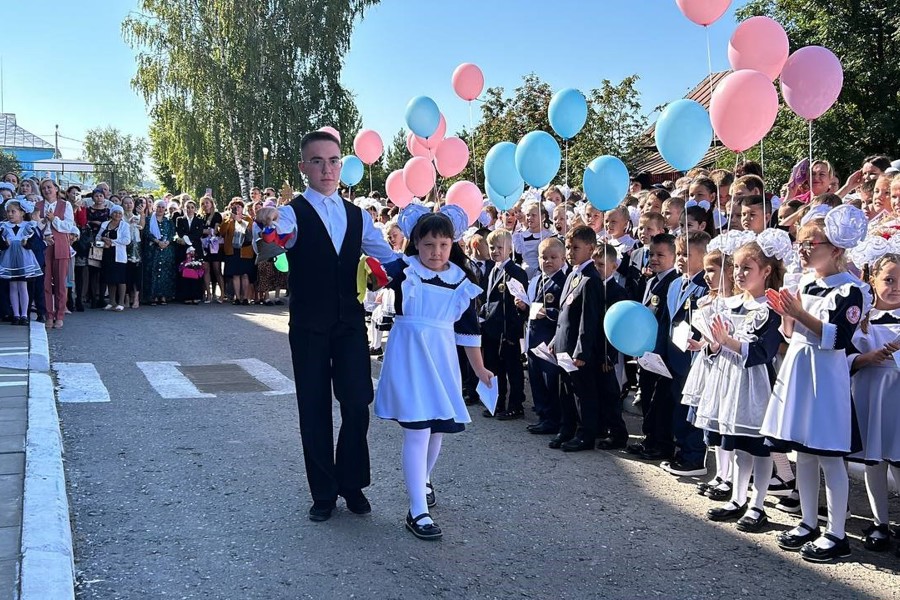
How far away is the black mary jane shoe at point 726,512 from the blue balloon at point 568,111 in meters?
4.17

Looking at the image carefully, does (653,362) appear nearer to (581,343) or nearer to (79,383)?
(581,343)

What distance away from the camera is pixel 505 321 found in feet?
25.8

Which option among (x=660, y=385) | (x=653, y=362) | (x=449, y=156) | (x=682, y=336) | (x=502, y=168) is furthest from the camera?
(x=449, y=156)

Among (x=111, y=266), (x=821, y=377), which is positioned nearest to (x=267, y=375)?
(x=821, y=377)

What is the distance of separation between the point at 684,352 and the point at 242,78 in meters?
30.7

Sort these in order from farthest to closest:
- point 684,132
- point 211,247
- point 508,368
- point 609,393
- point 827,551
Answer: point 211,247 < point 508,368 < point 609,393 < point 684,132 < point 827,551

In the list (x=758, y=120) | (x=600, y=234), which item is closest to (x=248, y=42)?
(x=600, y=234)

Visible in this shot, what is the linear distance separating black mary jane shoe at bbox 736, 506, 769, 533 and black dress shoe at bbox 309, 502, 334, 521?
2.32 metres

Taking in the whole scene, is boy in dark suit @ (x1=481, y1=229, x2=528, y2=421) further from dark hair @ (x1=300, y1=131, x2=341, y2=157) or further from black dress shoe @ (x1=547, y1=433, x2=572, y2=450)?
dark hair @ (x1=300, y1=131, x2=341, y2=157)

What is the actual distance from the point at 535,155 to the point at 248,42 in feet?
93.6

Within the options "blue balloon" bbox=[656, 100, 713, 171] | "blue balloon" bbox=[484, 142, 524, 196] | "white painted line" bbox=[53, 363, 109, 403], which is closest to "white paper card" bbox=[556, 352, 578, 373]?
"blue balloon" bbox=[656, 100, 713, 171]

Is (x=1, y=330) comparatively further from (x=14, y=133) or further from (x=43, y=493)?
(x=14, y=133)

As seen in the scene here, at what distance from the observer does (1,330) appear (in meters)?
11.7

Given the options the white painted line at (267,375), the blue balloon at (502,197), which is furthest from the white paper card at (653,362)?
the white painted line at (267,375)
